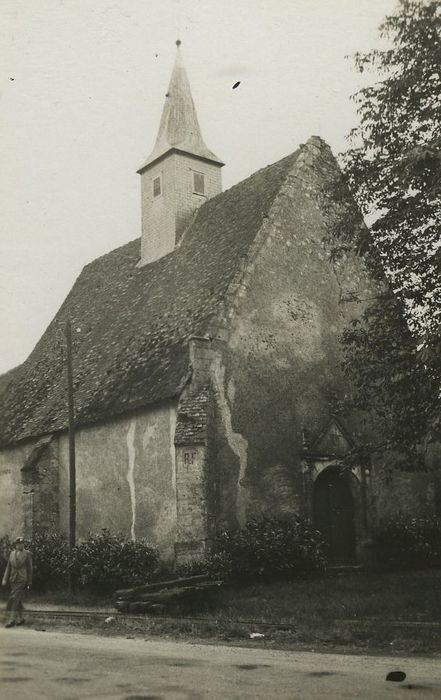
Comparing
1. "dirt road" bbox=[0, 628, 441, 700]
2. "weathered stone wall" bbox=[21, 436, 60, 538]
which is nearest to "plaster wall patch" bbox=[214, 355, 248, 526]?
"weathered stone wall" bbox=[21, 436, 60, 538]

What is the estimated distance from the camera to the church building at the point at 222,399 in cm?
1827

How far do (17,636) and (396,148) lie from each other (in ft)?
35.4

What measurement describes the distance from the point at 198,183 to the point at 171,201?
1392 millimetres

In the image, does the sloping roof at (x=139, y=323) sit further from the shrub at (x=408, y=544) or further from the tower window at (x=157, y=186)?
the shrub at (x=408, y=544)

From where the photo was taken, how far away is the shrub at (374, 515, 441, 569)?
1980 centimetres

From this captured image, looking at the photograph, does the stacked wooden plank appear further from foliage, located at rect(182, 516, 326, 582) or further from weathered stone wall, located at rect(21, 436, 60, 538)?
weathered stone wall, located at rect(21, 436, 60, 538)

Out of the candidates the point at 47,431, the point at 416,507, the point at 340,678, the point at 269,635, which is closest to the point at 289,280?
the point at 416,507

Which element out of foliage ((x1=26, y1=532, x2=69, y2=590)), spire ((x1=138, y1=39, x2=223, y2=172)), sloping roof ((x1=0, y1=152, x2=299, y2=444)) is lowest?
foliage ((x1=26, y1=532, x2=69, y2=590))

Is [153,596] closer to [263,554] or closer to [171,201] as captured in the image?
[263,554]

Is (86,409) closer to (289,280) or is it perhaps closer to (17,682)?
(289,280)

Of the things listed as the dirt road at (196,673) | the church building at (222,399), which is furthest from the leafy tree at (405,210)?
the dirt road at (196,673)

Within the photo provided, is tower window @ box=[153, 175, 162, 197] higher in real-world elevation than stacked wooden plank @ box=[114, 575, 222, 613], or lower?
higher

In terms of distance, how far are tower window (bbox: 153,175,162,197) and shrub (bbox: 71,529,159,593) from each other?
13723mm

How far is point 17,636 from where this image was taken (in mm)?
11789
